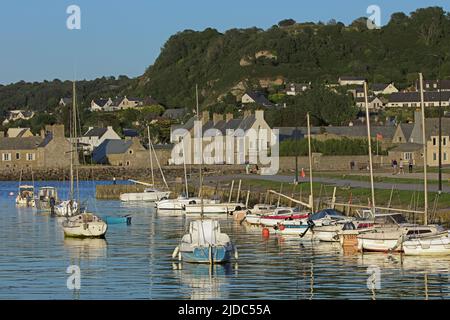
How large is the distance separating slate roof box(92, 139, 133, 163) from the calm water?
98098 millimetres

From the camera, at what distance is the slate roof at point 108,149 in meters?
161

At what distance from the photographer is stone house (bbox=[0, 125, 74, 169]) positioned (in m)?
161

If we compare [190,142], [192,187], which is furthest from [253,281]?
[190,142]

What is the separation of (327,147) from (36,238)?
6906 centimetres

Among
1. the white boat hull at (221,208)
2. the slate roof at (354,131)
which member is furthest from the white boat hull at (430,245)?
the slate roof at (354,131)

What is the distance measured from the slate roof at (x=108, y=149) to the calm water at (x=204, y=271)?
98098 mm

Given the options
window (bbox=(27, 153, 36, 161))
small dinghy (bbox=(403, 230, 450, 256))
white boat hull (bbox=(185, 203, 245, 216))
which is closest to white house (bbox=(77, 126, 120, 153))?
window (bbox=(27, 153, 36, 161))

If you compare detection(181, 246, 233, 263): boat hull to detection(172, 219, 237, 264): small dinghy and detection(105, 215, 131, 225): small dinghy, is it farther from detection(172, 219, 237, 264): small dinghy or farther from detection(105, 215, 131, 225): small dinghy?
detection(105, 215, 131, 225): small dinghy

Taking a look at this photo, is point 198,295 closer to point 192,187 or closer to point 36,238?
point 36,238

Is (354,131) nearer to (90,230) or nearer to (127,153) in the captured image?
(127,153)

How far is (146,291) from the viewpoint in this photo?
127ft

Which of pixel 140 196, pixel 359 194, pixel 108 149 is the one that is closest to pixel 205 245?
pixel 359 194

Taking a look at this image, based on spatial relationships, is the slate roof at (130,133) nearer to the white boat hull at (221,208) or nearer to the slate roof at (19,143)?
the slate roof at (19,143)

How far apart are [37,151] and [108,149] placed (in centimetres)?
926
